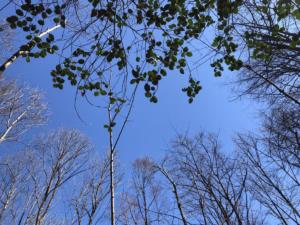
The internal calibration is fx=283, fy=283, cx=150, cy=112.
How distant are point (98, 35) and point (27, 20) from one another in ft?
2.20

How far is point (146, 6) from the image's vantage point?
2738 millimetres

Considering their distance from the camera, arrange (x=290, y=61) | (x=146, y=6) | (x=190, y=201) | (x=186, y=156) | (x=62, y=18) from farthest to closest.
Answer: (x=186, y=156) → (x=190, y=201) → (x=290, y=61) → (x=146, y=6) → (x=62, y=18)

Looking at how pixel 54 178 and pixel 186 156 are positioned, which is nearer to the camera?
pixel 186 156

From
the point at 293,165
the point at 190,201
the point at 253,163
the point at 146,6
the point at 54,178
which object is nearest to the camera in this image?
the point at 146,6

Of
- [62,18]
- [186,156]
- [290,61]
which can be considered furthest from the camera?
[186,156]

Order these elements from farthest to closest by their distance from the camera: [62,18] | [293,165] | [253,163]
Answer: [253,163] → [293,165] → [62,18]

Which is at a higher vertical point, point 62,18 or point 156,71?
point 62,18

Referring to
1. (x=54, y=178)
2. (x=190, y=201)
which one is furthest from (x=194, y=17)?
(x=54, y=178)

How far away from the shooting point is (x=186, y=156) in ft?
29.6

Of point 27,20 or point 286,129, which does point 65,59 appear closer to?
point 27,20

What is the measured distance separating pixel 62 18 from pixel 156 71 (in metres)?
0.98

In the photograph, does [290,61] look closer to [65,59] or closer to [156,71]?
[156,71]

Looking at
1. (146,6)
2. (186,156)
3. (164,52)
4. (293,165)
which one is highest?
(186,156)

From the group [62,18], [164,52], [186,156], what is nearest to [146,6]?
[164,52]
